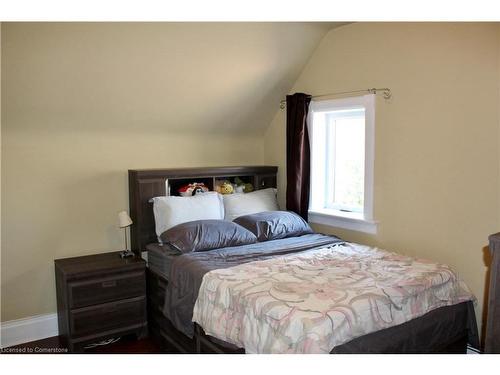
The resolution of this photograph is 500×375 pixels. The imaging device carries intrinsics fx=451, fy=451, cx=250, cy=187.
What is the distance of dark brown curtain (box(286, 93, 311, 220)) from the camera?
3.78 metres

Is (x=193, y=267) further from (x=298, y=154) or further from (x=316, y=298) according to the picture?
(x=298, y=154)

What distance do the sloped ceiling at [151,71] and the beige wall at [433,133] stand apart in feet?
1.87

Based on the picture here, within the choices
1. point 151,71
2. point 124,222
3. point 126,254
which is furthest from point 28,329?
point 151,71

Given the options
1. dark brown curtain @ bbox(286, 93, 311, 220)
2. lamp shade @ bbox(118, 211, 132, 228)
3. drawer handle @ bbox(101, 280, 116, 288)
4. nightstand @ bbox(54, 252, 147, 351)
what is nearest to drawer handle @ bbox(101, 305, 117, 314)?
nightstand @ bbox(54, 252, 147, 351)

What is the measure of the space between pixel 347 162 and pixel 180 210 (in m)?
1.45

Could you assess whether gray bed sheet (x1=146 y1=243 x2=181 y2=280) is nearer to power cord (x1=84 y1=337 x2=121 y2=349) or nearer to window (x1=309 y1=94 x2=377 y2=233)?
power cord (x1=84 y1=337 x2=121 y2=349)

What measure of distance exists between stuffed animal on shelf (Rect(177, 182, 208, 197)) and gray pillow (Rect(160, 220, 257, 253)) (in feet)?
1.56

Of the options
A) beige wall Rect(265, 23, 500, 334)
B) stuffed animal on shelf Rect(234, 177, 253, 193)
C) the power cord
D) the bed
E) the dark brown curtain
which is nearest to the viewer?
the bed

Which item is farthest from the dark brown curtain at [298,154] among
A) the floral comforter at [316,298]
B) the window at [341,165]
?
the floral comforter at [316,298]

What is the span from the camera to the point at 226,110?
3.84m

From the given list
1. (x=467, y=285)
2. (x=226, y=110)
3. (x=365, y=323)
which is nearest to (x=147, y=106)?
(x=226, y=110)

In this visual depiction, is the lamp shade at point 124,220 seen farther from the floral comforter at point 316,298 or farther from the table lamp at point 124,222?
the floral comforter at point 316,298

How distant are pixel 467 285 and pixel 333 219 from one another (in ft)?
3.84

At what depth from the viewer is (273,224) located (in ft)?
11.2
